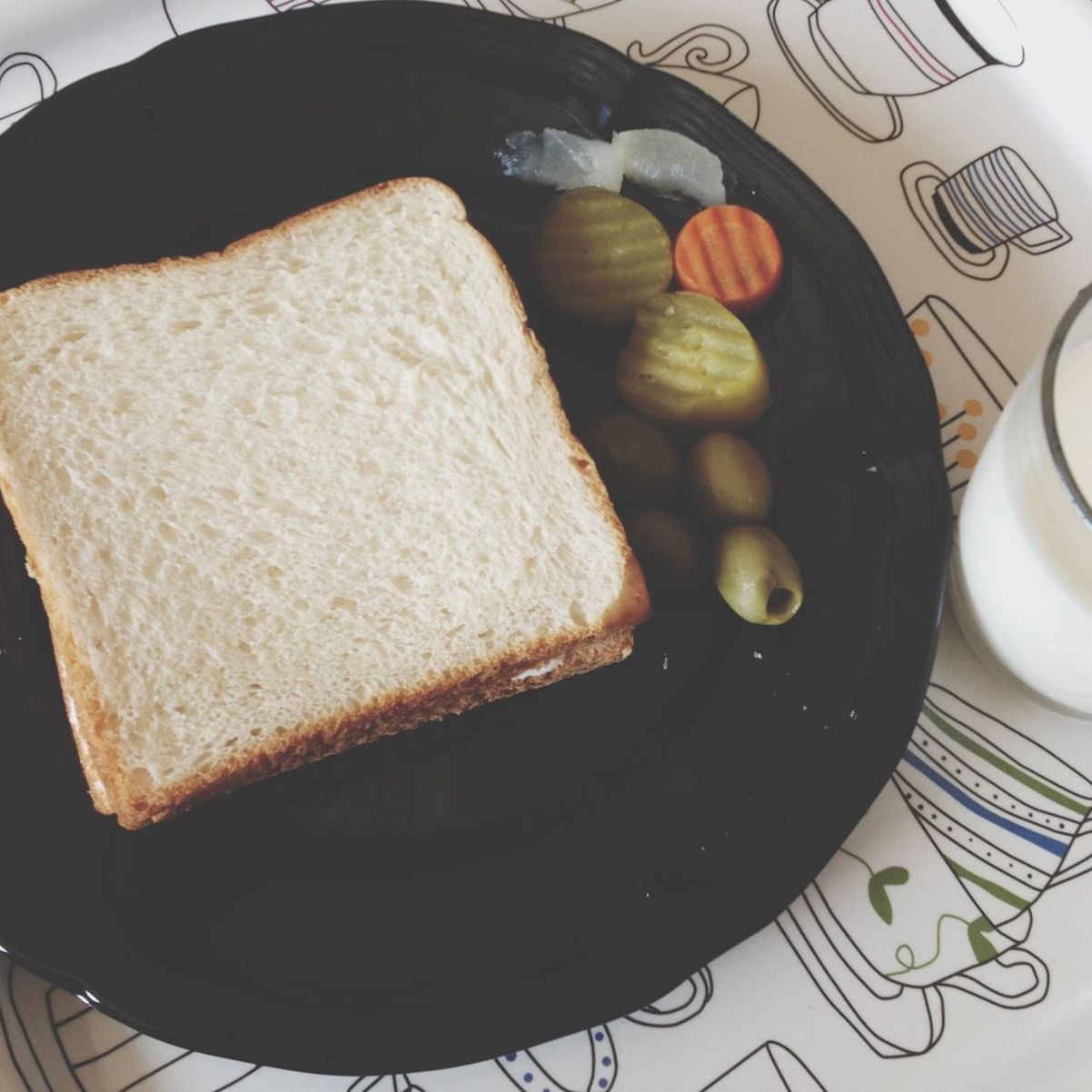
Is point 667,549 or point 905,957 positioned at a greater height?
point 667,549

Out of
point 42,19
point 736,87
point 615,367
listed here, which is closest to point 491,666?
point 615,367

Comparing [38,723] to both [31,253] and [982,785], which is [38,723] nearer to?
[31,253]

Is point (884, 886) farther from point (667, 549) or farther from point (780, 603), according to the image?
point (667, 549)

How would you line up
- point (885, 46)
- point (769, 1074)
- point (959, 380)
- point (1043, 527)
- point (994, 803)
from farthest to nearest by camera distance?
point (885, 46), point (959, 380), point (994, 803), point (769, 1074), point (1043, 527)

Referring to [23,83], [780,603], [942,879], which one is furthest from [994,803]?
[23,83]

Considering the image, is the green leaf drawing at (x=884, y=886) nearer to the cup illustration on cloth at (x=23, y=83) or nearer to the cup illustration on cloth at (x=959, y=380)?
the cup illustration on cloth at (x=959, y=380)

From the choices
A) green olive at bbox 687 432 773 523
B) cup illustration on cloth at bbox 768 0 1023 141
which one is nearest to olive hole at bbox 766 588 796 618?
green olive at bbox 687 432 773 523
